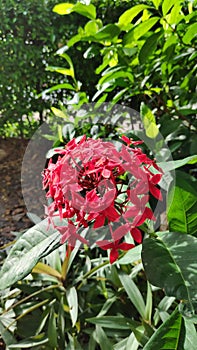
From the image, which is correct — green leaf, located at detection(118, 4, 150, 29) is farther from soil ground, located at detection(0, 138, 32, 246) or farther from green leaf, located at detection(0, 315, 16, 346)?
soil ground, located at detection(0, 138, 32, 246)

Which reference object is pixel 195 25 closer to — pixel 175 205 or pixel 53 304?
pixel 175 205

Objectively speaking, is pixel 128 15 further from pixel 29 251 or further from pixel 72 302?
pixel 72 302

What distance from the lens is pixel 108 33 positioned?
45.4 inches

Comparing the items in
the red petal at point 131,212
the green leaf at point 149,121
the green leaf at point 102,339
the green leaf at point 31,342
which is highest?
the green leaf at point 149,121

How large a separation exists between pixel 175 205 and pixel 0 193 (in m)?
1.96

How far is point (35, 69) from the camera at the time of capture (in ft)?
8.82

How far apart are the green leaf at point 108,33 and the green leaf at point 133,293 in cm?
71

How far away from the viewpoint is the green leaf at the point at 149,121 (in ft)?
3.96

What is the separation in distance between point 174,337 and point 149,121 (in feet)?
2.11

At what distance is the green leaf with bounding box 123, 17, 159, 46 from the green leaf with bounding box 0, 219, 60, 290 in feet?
1.91

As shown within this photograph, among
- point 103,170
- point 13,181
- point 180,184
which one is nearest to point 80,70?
Answer: point 13,181

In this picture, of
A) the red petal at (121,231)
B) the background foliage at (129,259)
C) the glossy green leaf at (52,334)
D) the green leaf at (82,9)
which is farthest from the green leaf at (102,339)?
the green leaf at (82,9)

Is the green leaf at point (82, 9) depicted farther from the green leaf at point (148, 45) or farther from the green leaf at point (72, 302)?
the green leaf at point (72, 302)

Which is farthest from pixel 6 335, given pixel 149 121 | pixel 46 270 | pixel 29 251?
pixel 149 121
